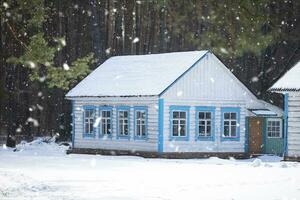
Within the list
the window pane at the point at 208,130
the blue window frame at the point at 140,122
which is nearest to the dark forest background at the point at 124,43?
the blue window frame at the point at 140,122

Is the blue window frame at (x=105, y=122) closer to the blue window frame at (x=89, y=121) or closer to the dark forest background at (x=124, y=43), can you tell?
the blue window frame at (x=89, y=121)

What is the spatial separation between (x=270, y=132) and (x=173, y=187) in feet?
70.3

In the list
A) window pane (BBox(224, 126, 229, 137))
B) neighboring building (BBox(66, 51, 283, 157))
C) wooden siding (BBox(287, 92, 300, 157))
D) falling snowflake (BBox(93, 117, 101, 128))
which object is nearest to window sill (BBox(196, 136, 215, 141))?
neighboring building (BBox(66, 51, 283, 157))

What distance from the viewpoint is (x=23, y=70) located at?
174ft

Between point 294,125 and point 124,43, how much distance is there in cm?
2843

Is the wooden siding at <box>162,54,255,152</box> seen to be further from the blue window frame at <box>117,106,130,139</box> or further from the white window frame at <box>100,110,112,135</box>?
the white window frame at <box>100,110,112,135</box>

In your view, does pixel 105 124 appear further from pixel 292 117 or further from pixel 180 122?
pixel 292 117

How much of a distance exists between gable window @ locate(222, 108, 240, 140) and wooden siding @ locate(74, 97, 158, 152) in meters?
4.12

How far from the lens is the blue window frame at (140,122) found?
122 feet

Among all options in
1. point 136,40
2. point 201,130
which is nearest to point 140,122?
point 201,130

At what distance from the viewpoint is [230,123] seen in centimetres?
3888

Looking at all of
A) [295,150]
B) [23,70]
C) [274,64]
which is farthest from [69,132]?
[295,150]

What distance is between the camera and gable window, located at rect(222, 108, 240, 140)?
3869 centimetres

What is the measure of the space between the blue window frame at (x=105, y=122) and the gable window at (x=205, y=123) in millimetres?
4941
